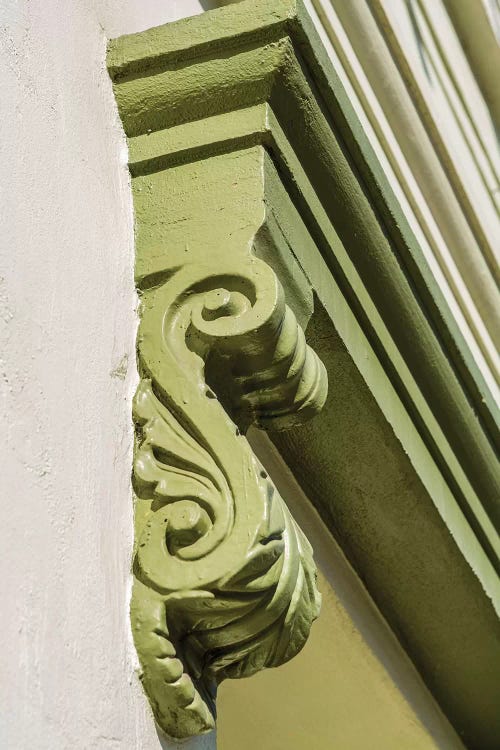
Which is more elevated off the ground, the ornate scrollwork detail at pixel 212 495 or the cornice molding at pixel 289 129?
the cornice molding at pixel 289 129

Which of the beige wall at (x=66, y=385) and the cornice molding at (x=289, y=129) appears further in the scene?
the cornice molding at (x=289, y=129)

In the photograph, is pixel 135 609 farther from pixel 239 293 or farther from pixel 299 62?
pixel 299 62

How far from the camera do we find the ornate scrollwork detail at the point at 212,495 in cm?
98

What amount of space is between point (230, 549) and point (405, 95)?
99 cm

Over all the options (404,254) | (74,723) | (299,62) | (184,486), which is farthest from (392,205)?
(74,723)

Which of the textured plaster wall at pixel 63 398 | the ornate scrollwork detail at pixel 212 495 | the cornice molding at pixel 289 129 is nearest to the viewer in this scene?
the textured plaster wall at pixel 63 398

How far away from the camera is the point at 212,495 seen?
102 centimetres

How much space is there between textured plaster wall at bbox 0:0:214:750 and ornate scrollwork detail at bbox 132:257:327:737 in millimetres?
21

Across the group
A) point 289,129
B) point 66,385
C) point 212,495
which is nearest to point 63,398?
point 66,385

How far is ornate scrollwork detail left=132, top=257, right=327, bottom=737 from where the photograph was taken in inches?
38.5

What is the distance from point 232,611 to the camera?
100cm

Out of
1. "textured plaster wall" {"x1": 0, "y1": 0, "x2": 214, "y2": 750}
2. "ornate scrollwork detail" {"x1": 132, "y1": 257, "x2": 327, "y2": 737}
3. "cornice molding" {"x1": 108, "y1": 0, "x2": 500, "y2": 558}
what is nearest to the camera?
"textured plaster wall" {"x1": 0, "y1": 0, "x2": 214, "y2": 750}

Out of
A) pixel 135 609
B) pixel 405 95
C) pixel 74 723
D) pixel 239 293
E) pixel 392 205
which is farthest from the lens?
pixel 405 95

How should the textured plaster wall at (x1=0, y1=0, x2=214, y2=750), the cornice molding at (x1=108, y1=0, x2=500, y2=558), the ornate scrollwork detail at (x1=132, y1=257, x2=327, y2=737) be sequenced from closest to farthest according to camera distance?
1. the textured plaster wall at (x1=0, y1=0, x2=214, y2=750)
2. the ornate scrollwork detail at (x1=132, y1=257, x2=327, y2=737)
3. the cornice molding at (x1=108, y1=0, x2=500, y2=558)
